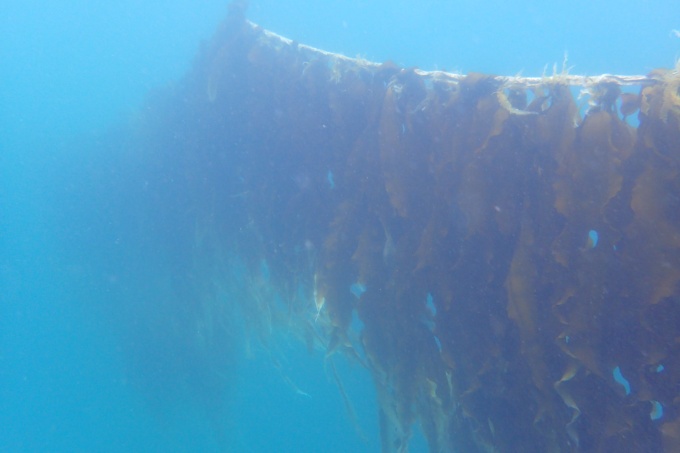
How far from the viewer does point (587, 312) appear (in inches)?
64.7

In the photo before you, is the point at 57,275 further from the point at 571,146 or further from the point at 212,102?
the point at 571,146

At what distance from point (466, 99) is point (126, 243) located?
399cm

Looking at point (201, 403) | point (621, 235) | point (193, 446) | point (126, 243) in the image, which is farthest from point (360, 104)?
point (193, 446)

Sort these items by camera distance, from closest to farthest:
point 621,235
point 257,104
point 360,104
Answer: point 621,235
point 360,104
point 257,104

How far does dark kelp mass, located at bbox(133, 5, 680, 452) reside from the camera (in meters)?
1.58

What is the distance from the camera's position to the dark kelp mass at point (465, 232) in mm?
1583

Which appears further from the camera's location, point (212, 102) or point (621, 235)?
point (212, 102)

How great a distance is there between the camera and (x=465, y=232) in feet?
6.59

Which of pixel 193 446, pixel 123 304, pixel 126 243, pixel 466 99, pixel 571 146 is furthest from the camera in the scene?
pixel 193 446

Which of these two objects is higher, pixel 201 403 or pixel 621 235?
pixel 201 403

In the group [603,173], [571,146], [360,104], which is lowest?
[603,173]

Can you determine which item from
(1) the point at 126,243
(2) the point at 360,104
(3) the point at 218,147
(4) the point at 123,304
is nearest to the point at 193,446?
(4) the point at 123,304

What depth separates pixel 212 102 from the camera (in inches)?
126

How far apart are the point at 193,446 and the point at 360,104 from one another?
1250 centimetres
